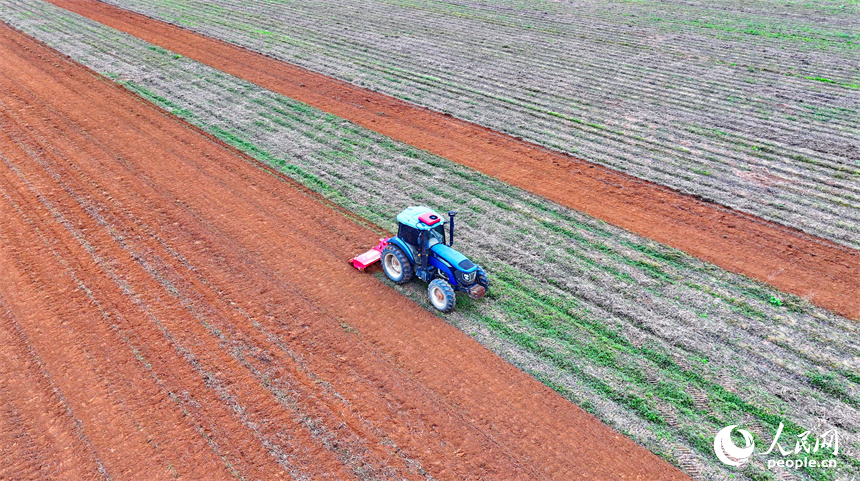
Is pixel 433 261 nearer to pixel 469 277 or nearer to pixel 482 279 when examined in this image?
pixel 469 277

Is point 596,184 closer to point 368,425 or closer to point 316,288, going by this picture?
point 316,288

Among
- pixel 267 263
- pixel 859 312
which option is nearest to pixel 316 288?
pixel 267 263

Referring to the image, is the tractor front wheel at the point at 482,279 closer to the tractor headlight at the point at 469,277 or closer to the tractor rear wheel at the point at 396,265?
the tractor headlight at the point at 469,277

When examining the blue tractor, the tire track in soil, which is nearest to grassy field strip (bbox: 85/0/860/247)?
the blue tractor

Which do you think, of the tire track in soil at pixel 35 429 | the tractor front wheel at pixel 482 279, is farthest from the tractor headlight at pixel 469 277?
the tire track in soil at pixel 35 429

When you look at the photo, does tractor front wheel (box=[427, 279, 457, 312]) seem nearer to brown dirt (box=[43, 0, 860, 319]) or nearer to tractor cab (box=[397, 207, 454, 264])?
tractor cab (box=[397, 207, 454, 264])

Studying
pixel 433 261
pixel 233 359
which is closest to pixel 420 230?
pixel 433 261
